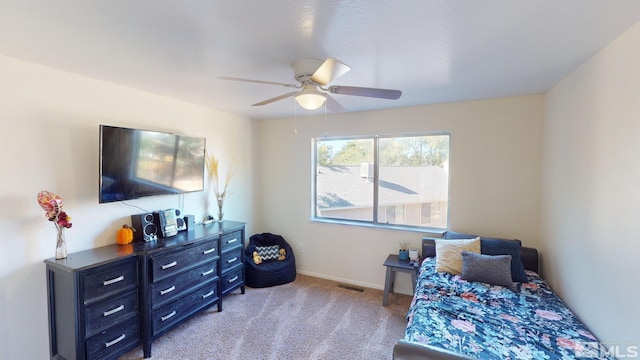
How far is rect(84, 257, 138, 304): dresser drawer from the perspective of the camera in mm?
1990

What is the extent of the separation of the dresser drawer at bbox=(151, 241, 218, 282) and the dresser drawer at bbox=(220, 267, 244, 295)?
1.14 feet

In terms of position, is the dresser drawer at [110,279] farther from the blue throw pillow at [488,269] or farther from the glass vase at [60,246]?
the blue throw pillow at [488,269]

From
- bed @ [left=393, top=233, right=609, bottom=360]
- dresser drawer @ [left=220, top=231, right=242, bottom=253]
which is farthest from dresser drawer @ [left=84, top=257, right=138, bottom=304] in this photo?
bed @ [left=393, top=233, right=609, bottom=360]

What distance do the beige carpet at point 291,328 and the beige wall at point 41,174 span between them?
0.86 meters

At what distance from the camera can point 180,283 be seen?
2631 mm

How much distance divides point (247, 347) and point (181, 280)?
884 millimetres

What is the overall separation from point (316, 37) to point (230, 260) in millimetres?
2657

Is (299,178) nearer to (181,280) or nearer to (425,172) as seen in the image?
(425,172)

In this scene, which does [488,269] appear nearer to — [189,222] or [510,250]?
[510,250]

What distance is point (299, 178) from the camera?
424 centimetres

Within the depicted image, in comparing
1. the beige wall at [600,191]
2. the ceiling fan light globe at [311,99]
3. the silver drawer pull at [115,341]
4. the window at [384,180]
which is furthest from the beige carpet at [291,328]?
the ceiling fan light globe at [311,99]

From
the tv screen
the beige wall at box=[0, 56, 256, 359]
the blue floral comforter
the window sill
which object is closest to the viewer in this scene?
the blue floral comforter

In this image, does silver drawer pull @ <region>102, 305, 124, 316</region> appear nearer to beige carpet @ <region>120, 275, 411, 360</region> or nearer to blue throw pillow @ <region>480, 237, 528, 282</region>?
beige carpet @ <region>120, 275, 411, 360</region>

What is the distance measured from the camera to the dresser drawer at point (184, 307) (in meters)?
2.43
